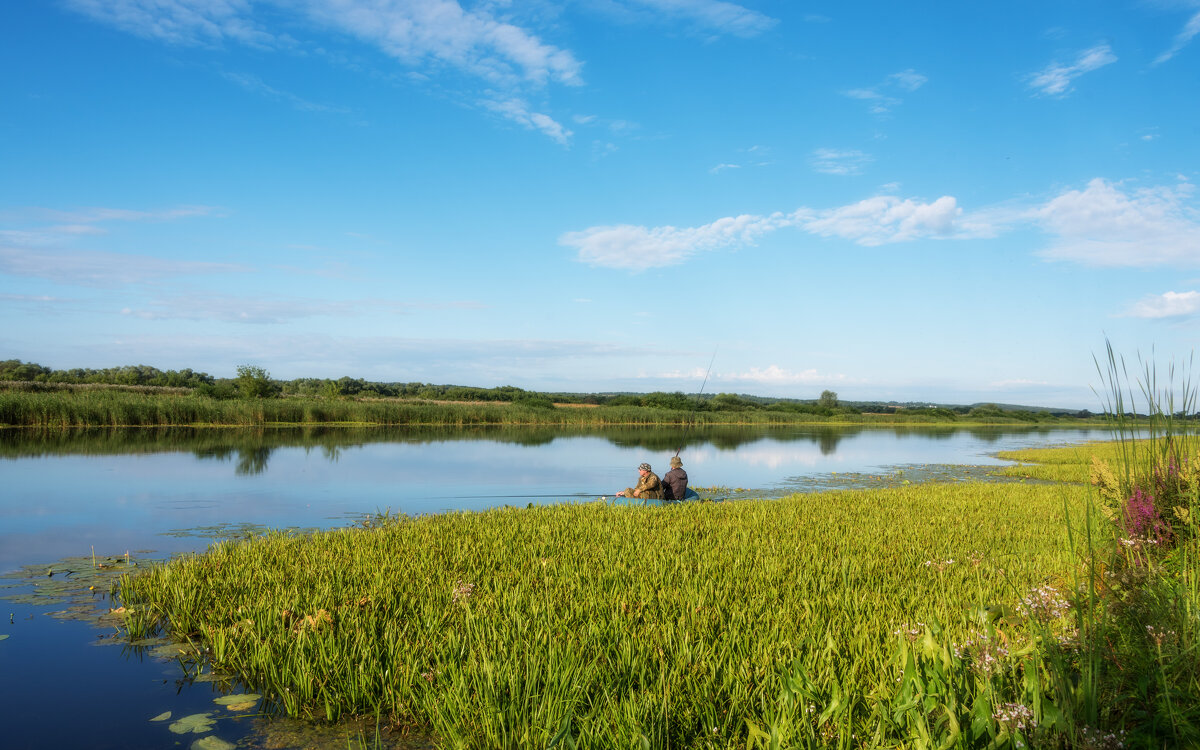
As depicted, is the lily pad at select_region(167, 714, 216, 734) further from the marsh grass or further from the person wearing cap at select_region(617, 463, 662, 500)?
the marsh grass

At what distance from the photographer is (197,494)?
607 inches

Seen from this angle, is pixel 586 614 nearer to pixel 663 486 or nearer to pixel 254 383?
pixel 663 486

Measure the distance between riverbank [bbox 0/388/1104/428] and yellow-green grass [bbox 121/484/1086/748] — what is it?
36184 mm

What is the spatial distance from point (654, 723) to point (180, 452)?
26390mm

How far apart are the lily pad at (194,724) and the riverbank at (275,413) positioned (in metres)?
40.6

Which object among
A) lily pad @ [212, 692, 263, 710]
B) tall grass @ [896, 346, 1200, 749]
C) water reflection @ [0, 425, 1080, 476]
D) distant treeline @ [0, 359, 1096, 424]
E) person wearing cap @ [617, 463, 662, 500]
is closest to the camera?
tall grass @ [896, 346, 1200, 749]

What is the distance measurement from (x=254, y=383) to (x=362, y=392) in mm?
22655

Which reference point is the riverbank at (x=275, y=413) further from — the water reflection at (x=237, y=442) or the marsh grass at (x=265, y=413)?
the water reflection at (x=237, y=442)

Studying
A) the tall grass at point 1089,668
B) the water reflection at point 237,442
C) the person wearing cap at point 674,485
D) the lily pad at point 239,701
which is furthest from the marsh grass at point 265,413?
the tall grass at point 1089,668

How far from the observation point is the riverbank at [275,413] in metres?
35.8

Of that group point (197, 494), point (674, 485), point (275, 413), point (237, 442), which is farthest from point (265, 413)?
point (674, 485)

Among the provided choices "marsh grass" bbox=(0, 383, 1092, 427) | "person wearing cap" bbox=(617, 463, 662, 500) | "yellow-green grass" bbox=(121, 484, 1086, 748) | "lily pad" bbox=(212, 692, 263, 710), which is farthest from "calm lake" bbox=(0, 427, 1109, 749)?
"marsh grass" bbox=(0, 383, 1092, 427)

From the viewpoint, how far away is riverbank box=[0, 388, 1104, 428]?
35.8 meters

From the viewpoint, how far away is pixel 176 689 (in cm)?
482
